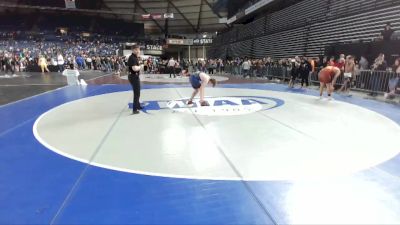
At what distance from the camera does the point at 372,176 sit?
328 centimetres

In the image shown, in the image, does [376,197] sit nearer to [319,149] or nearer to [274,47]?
[319,149]

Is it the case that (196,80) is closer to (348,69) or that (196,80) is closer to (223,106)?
(223,106)

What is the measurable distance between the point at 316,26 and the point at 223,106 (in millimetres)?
13340

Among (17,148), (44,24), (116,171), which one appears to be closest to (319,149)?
(116,171)

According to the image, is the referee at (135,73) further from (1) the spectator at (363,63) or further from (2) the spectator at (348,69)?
(1) the spectator at (363,63)

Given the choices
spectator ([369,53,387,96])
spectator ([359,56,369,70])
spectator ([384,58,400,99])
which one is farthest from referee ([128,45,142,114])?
spectator ([359,56,369,70])

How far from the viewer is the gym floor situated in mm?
2562

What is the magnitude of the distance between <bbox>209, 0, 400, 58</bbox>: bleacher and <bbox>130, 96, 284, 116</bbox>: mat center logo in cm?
754

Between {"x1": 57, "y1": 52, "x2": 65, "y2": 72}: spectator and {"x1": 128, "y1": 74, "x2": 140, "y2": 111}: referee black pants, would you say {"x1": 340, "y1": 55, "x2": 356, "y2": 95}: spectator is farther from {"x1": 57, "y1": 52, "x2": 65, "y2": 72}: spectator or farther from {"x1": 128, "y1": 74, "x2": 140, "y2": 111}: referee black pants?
{"x1": 57, "y1": 52, "x2": 65, "y2": 72}: spectator

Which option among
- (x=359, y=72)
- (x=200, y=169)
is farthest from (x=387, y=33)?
(x=200, y=169)

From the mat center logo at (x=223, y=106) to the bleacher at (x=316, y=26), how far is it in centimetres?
754

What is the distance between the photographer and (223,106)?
7.64 meters

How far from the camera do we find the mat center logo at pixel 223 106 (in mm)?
6969

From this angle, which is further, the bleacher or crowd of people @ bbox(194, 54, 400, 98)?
the bleacher
